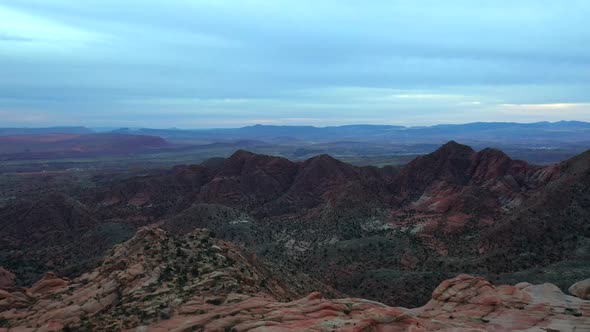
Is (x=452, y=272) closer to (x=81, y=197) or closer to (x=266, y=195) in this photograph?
(x=266, y=195)

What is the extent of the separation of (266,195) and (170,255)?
6735cm

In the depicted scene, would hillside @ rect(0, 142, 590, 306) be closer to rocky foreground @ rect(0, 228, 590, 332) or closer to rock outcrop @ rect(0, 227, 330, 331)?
rocky foreground @ rect(0, 228, 590, 332)

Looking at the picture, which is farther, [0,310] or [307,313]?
[0,310]

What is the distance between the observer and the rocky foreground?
18.8m

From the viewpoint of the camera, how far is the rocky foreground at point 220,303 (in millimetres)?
18844

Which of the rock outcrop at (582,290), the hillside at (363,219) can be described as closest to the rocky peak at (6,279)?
the hillside at (363,219)

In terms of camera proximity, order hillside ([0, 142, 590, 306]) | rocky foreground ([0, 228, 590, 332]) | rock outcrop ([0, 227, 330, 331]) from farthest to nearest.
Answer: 1. hillside ([0, 142, 590, 306])
2. rock outcrop ([0, 227, 330, 331])
3. rocky foreground ([0, 228, 590, 332])

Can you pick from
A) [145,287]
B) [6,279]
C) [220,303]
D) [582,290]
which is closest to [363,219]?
[582,290]

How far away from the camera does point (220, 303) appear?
2102 centimetres

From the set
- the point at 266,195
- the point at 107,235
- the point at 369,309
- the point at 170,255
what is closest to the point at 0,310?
the point at 170,255

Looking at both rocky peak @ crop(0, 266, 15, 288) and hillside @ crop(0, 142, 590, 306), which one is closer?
rocky peak @ crop(0, 266, 15, 288)

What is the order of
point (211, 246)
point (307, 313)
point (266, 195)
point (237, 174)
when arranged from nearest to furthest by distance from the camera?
1. point (307, 313)
2. point (211, 246)
3. point (266, 195)
4. point (237, 174)

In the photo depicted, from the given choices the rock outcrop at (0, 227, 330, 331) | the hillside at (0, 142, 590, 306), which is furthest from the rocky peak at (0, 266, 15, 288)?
the rock outcrop at (0, 227, 330, 331)

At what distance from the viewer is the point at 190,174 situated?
10588 centimetres
